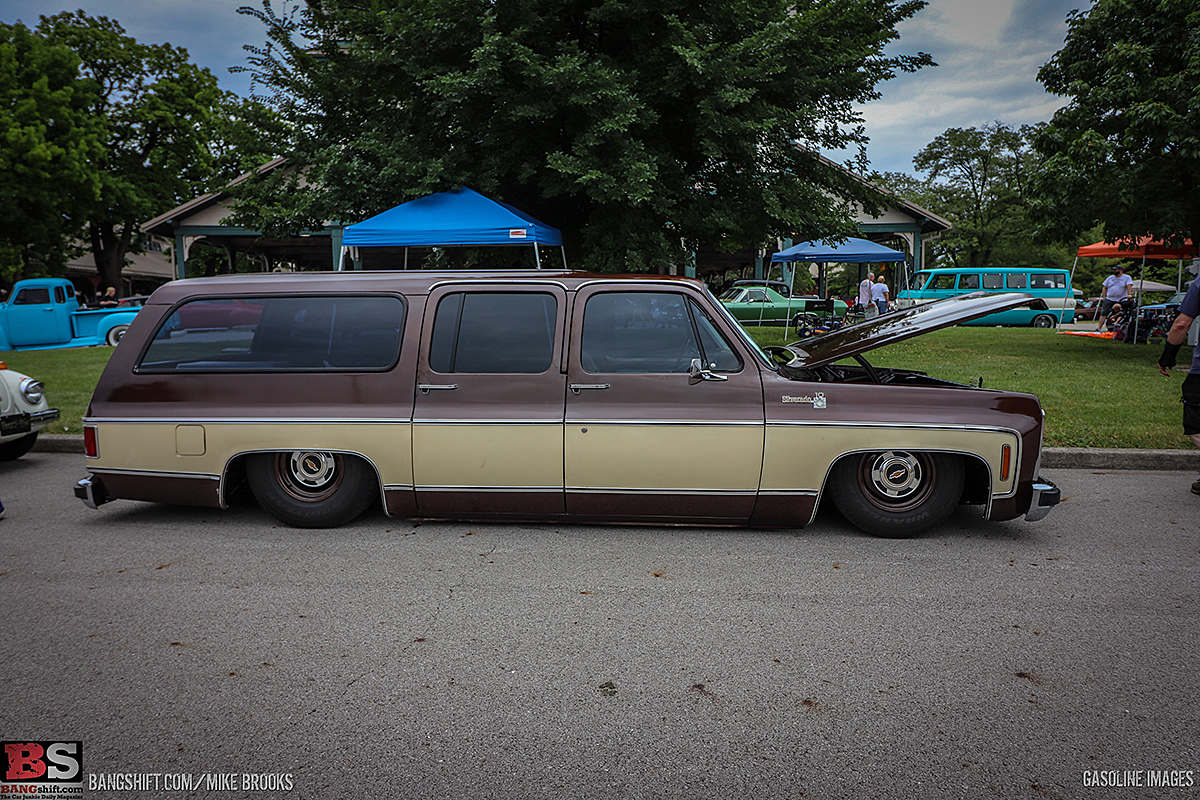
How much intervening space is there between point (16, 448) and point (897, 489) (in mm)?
7699

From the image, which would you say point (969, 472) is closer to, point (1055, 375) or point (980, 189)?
point (1055, 375)

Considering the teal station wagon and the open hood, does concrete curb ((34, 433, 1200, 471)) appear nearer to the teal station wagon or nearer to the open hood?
the open hood

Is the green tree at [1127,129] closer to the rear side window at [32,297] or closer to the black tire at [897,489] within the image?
the black tire at [897,489]

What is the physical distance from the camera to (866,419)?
4.61 metres

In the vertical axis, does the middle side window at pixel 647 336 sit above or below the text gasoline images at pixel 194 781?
above

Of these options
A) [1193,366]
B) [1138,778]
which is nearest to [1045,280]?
[1193,366]

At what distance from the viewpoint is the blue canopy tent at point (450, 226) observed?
1138cm

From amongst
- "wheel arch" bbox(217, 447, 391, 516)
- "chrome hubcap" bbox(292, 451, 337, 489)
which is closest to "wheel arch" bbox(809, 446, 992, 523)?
"wheel arch" bbox(217, 447, 391, 516)

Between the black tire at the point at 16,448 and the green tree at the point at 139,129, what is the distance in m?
31.3

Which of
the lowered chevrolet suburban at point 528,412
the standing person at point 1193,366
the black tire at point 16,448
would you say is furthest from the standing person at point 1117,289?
the black tire at point 16,448

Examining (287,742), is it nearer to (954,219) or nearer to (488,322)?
(488,322)

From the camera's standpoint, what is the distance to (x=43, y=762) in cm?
254

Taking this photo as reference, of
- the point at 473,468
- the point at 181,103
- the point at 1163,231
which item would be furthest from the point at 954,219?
the point at 473,468

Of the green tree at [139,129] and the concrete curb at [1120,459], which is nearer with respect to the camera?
the concrete curb at [1120,459]
